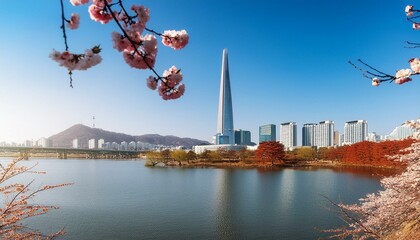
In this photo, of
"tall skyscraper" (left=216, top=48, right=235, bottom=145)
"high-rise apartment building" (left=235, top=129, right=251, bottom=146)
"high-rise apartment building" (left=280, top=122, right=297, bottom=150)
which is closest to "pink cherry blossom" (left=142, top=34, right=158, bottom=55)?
"tall skyscraper" (left=216, top=48, right=235, bottom=145)

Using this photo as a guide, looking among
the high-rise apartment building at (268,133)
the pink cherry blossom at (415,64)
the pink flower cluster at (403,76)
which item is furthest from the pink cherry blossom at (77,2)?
the high-rise apartment building at (268,133)

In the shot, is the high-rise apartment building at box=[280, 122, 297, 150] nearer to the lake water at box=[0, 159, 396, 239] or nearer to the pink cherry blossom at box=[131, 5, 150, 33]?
the lake water at box=[0, 159, 396, 239]

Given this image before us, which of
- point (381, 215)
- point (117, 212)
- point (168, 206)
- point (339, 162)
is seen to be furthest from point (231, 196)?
point (339, 162)

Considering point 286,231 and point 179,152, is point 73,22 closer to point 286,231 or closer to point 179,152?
point 286,231

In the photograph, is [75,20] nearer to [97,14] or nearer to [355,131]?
[97,14]

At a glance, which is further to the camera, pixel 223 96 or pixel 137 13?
pixel 223 96

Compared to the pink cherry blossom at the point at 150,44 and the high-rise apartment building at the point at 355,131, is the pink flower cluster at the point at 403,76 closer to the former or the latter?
the pink cherry blossom at the point at 150,44

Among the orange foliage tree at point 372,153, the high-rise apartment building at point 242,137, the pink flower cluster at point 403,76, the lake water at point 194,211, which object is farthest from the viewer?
the high-rise apartment building at point 242,137
